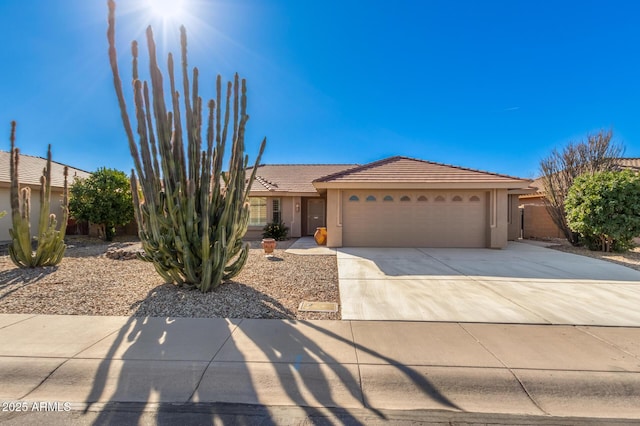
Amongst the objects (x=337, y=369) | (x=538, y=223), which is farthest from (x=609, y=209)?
(x=337, y=369)

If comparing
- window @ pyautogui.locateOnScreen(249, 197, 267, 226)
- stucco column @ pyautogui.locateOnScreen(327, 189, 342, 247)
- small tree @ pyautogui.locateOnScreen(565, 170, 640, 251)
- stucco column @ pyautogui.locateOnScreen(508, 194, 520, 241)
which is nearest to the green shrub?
window @ pyautogui.locateOnScreen(249, 197, 267, 226)

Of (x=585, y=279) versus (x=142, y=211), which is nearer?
(x=142, y=211)

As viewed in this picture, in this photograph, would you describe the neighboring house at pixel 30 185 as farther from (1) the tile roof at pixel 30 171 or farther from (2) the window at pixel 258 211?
(2) the window at pixel 258 211

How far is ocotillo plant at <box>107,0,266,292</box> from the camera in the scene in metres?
5.44

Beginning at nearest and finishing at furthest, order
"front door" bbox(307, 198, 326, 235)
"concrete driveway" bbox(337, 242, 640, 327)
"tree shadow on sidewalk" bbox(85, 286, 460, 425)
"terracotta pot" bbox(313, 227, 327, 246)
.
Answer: "tree shadow on sidewalk" bbox(85, 286, 460, 425)
"concrete driveway" bbox(337, 242, 640, 327)
"terracotta pot" bbox(313, 227, 327, 246)
"front door" bbox(307, 198, 326, 235)

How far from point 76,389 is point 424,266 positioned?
7.98 metres

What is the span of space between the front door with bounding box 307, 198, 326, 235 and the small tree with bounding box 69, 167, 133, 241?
9.47 meters

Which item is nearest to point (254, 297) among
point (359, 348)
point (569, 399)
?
point (359, 348)

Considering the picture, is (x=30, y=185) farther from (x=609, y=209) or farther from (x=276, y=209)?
(x=609, y=209)

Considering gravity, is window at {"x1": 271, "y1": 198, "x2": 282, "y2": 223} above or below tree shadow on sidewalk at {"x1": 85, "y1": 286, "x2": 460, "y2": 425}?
above

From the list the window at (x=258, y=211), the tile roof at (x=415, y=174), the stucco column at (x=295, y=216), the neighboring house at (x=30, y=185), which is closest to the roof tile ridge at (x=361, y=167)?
the tile roof at (x=415, y=174)

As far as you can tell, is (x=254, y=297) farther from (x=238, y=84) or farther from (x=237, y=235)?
(x=238, y=84)

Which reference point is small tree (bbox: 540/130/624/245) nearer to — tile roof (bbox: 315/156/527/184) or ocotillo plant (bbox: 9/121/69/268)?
tile roof (bbox: 315/156/527/184)

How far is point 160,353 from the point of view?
3561 millimetres
